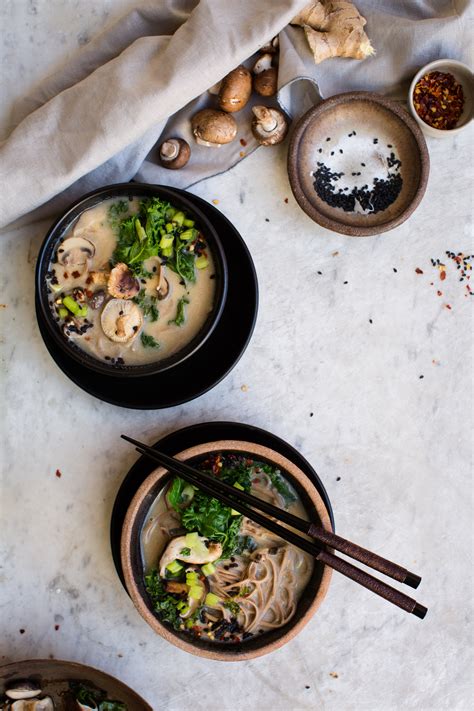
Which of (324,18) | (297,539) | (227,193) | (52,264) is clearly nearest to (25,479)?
(52,264)

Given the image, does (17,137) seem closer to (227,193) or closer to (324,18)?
(227,193)

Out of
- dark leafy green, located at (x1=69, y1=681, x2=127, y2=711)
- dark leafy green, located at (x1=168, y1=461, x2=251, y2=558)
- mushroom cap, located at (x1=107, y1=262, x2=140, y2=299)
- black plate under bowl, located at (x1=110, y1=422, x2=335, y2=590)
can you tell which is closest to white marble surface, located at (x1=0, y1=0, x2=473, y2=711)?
black plate under bowl, located at (x1=110, y1=422, x2=335, y2=590)

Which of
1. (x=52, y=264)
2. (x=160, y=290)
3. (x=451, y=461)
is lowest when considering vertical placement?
(x=451, y=461)

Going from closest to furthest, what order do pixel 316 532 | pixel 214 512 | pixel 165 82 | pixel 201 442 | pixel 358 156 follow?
pixel 316 532 < pixel 165 82 < pixel 214 512 < pixel 201 442 < pixel 358 156

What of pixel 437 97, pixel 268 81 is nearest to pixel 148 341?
pixel 268 81

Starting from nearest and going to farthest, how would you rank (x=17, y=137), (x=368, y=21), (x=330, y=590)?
1. (x=17, y=137)
2. (x=368, y=21)
3. (x=330, y=590)

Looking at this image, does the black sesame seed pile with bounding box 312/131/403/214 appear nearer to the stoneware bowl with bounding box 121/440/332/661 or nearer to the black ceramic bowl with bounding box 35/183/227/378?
the black ceramic bowl with bounding box 35/183/227/378

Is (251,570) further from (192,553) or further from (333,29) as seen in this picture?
(333,29)

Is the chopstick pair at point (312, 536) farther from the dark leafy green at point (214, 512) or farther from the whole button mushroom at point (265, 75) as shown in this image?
the whole button mushroom at point (265, 75)
